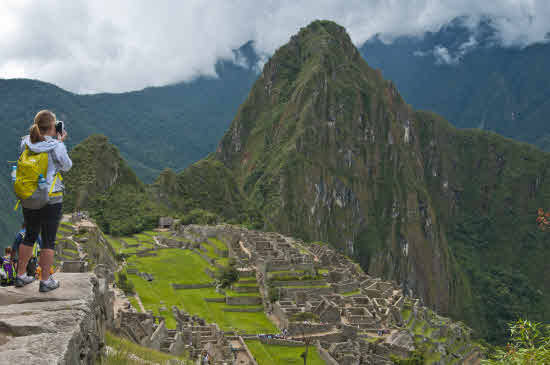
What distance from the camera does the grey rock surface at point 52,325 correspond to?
19.0 feet

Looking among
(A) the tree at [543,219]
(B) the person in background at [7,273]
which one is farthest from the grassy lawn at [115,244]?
(A) the tree at [543,219]

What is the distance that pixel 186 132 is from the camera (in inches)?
7564

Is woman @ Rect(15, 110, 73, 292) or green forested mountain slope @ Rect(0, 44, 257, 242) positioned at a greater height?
green forested mountain slope @ Rect(0, 44, 257, 242)

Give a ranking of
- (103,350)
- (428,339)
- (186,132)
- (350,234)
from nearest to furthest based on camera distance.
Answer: (103,350) → (428,339) → (350,234) → (186,132)

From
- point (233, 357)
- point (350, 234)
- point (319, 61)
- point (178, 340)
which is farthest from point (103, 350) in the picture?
point (319, 61)

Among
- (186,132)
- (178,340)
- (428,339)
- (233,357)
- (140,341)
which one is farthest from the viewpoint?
(186,132)

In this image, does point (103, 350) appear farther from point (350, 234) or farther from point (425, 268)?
point (425, 268)

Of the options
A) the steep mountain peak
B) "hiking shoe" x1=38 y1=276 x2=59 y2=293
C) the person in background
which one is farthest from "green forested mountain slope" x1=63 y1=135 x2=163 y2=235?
the steep mountain peak

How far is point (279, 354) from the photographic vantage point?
30406 mm

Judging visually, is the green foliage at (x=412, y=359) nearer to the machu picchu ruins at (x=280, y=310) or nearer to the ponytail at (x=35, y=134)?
the machu picchu ruins at (x=280, y=310)

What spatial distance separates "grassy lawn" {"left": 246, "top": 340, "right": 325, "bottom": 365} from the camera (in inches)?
1148

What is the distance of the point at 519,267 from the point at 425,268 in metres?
39.2

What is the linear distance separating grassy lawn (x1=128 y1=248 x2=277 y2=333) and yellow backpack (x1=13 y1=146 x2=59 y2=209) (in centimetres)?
2102

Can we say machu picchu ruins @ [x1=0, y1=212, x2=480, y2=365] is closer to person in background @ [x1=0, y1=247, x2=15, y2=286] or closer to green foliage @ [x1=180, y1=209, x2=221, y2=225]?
person in background @ [x1=0, y1=247, x2=15, y2=286]
